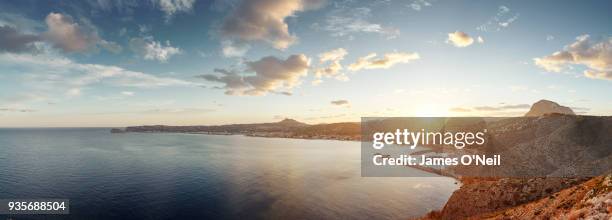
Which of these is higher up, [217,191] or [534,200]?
[534,200]

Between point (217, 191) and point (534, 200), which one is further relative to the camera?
point (217, 191)

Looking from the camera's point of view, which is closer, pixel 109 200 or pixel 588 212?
pixel 588 212

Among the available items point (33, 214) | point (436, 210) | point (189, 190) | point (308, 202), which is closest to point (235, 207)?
point (308, 202)

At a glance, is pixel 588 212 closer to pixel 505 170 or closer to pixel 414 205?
pixel 414 205

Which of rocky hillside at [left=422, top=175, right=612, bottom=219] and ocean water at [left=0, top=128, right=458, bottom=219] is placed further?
ocean water at [left=0, top=128, right=458, bottom=219]

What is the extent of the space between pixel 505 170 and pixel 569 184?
41288 millimetres

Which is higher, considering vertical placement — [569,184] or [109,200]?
[569,184]

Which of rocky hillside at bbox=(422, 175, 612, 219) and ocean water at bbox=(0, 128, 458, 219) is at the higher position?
rocky hillside at bbox=(422, 175, 612, 219)

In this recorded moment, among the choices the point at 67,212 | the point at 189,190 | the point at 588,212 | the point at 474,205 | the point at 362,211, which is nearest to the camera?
the point at 588,212

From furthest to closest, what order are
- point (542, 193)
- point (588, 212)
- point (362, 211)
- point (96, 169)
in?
point (96, 169) < point (362, 211) < point (542, 193) < point (588, 212)

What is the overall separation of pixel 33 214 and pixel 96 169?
65204mm

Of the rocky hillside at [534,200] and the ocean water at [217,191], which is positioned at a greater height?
the rocky hillside at [534,200]

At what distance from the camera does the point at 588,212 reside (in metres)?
35.5

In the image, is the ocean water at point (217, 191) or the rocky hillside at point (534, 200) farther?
the ocean water at point (217, 191)
